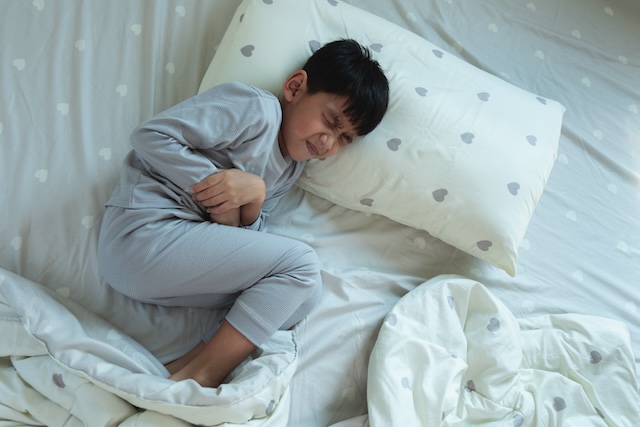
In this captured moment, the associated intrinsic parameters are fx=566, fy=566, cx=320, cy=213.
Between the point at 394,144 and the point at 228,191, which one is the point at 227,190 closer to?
the point at 228,191

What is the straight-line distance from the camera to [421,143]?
1151mm

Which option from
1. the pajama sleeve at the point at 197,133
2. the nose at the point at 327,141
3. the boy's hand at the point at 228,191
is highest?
the pajama sleeve at the point at 197,133

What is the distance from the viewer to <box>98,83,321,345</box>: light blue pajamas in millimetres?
991

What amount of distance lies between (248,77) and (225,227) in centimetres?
Answer: 32

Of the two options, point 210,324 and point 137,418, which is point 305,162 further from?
point 137,418

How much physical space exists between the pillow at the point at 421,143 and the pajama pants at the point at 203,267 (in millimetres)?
246

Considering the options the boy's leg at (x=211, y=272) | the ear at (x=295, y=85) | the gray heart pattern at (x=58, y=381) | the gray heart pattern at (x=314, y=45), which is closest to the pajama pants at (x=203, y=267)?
the boy's leg at (x=211, y=272)

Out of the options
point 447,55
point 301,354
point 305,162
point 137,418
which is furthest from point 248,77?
point 137,418

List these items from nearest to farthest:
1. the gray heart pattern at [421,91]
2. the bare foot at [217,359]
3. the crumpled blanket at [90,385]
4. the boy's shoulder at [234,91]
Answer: the crumpled blanket at [90,385] < the bare foot at [217,359] < the boy's shoulder at [234,91] < the gray heart pattern at [421,91]

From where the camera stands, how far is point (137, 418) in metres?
0.85

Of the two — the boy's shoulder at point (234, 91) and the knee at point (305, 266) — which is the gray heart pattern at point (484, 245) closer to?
the knee at point (305, 266)

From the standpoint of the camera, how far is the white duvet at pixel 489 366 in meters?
0.98

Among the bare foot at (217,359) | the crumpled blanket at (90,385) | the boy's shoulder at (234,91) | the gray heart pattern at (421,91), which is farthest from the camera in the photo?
the gray heart pattern at (421,91)

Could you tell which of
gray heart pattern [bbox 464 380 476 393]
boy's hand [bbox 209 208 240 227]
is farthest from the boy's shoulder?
gray heart pattern [bbox 464 380 476 393]
